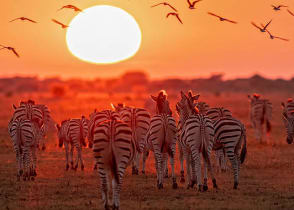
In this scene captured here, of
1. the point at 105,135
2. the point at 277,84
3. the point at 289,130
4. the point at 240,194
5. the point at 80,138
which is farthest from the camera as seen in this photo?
the point at 277,84

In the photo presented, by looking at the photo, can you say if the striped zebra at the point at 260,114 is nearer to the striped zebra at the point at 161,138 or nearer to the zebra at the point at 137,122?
the zebra at the point at 137,122

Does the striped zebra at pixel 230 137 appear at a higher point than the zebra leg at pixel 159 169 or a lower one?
higher

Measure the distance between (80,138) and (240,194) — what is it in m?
7.15

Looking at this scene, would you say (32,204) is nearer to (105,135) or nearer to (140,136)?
(105,135)

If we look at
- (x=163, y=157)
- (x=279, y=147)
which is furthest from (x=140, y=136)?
(x=279, y=147)

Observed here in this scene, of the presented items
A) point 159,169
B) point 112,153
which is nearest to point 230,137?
point 159,169

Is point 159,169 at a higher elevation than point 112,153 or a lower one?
lower

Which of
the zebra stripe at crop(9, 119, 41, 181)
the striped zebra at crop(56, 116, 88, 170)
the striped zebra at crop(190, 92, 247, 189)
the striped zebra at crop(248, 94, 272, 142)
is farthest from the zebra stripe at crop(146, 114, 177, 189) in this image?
the striped zebra at crop(248, 94, 272, 142)

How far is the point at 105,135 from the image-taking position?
1235cm

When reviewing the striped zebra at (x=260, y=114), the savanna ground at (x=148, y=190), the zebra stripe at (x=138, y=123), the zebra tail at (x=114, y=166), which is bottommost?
the savanna ground at (x=148, y=190)

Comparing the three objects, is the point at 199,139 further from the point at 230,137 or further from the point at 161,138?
the point at 161,138

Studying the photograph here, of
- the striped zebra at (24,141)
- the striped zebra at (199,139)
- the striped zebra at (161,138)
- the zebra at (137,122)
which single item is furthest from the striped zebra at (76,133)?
the striped zebra at (199,139)

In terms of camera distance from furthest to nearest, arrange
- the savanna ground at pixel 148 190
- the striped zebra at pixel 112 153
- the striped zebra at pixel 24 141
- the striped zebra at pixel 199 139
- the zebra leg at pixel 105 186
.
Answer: the striped zebra at pixel 24 141
the striped zebra at pixel 199 139
the savanna ground at pixel 148 190
the zebra leg at pixel 105 186
the striped zebra at pixel 112 153

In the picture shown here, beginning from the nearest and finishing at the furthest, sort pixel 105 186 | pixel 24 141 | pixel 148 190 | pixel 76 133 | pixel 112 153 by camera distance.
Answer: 1. pixel 112 153
2. pixel 105 186
3. pixel 148 190
4. pixel 24 141
5. pixel 76 133
